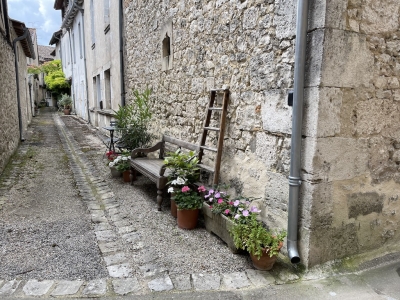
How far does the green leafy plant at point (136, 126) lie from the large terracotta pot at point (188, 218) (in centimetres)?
261

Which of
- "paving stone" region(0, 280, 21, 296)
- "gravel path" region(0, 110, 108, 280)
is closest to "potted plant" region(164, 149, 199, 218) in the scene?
"gravel path" region(0, 110, 108, 280)

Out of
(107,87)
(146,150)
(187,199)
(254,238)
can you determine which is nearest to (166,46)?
(146,150)

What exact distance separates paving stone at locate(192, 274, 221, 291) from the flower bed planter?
0.43 m

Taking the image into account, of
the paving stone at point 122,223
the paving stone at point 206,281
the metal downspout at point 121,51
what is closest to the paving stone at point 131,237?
the paving stone at point 122,223

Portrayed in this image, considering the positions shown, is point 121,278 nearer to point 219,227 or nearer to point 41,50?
point 219,227

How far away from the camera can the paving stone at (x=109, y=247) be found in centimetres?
290

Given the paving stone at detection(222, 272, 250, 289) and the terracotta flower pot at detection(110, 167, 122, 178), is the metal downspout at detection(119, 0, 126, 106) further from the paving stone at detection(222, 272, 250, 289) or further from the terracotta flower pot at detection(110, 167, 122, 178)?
the paving stone at detection(222, 272, 250, 289)

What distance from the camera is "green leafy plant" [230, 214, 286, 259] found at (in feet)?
8.00

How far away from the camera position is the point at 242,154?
3.21 metres

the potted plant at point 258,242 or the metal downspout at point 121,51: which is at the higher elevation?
the metal downspout at point 121,51

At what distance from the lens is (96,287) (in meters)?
2.30

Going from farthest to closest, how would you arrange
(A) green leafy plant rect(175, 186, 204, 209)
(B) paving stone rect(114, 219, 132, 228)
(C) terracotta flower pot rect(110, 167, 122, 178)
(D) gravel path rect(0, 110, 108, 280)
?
A: (C) terracotta flower pot rect(110, 167, 122, 178) < (B) paving stone rect(114, 219, 132, 228) < (A) green leafy plant rect(175, 186, 204, 209) < (D) gravel path rect(0, 110, 108, 280)

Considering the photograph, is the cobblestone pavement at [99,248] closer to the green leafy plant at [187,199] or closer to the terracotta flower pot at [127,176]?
the terracotta flower pot at [127,176]

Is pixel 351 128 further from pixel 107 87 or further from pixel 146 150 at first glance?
pixel 107 87
